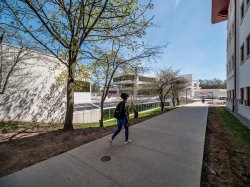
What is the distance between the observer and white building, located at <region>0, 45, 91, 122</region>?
10.8 m

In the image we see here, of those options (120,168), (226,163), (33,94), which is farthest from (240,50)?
(33,94)

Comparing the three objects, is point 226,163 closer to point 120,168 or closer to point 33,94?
point 120,168

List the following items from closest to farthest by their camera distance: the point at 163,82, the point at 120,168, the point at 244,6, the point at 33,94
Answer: the point at 120,168
the point at 244,6
the point at 33,94
the point at 163,82

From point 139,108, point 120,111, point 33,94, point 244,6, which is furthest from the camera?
point 139,108

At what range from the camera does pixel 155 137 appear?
5238 millimetres

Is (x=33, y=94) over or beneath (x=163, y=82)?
beneath

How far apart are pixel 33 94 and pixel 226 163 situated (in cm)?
1436

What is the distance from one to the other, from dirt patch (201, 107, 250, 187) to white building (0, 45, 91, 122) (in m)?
9.74

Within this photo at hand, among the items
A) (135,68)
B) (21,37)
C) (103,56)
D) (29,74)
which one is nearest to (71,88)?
(103,56)

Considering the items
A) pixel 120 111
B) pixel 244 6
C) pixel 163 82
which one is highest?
pixel 244 6

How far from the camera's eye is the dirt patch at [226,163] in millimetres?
2729

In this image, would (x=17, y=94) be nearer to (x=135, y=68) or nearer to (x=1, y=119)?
(x=1, y=119)

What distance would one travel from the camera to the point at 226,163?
343cm

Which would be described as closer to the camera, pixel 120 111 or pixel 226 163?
pixel 226 163
